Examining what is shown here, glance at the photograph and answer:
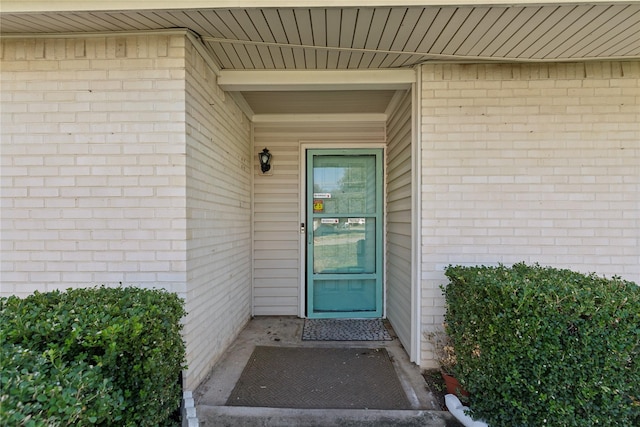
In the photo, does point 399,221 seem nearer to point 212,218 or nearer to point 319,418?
point 212,218

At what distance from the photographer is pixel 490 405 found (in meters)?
1.87

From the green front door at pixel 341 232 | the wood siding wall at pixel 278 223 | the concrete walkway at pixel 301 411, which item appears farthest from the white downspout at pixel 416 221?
the wood siding wall at pixel 278 223

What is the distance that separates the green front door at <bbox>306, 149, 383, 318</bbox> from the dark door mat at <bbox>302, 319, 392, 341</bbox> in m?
0.18

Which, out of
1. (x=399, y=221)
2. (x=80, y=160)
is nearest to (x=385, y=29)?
(x=399, y=221)

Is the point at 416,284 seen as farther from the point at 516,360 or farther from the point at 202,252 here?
the point at 202,252

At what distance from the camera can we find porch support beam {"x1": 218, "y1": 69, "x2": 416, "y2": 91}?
2.75 meters

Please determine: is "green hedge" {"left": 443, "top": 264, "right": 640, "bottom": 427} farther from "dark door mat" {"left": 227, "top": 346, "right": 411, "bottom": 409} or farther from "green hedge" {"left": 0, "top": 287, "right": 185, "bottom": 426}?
"green hedge" {"left": 0, "top": 287, "right": 185, "bottom": 426}

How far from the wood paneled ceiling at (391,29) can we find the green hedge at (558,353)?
1.64 meters

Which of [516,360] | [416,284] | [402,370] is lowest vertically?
[402,370]

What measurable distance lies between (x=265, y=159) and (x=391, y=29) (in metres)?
2.21

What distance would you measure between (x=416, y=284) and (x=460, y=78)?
70.4 inches

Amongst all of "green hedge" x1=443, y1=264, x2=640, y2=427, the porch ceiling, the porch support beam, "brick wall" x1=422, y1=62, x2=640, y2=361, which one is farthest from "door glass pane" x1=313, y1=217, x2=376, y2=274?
"green hedge" x1=443, y1=264, x2=640, y2=427

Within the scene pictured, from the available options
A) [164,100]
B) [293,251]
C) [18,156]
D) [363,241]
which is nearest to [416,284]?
[363,241]

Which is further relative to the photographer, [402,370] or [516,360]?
[402,370]
